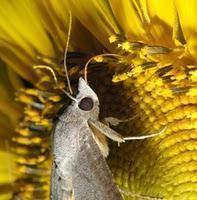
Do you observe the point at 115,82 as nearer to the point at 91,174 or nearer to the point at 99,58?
the point at 99,58

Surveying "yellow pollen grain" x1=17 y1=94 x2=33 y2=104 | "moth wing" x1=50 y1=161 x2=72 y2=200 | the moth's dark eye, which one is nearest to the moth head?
the moth's dark eye

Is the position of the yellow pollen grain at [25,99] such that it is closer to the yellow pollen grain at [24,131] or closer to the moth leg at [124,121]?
the yellow pollen grain at [24,131]

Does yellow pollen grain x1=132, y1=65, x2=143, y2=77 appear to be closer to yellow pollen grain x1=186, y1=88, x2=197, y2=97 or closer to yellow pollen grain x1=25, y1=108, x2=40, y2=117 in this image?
yellow pollen grain x1=186, y1=88, x2=197, y2=97

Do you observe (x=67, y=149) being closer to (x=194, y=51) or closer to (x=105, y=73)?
(x=105, y=73)

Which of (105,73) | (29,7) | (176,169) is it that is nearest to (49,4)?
(29,7)

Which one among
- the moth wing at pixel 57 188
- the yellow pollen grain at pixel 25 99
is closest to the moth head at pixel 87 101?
the moth wing at pixel 57 188

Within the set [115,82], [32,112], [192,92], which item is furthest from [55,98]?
[192,92]
